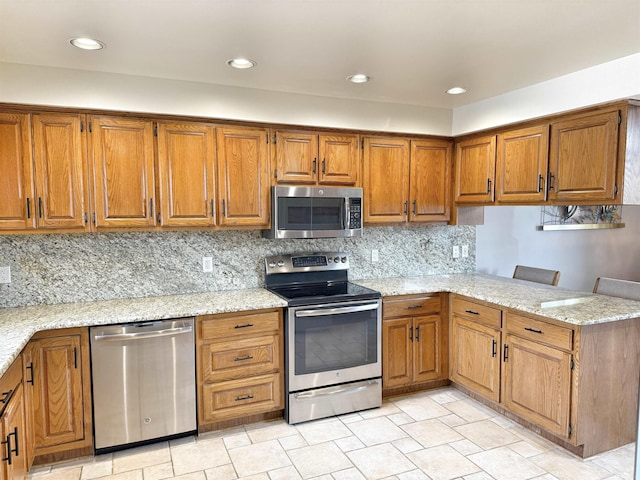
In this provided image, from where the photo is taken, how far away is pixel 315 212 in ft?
10.9

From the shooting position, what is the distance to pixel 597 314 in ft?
8.38

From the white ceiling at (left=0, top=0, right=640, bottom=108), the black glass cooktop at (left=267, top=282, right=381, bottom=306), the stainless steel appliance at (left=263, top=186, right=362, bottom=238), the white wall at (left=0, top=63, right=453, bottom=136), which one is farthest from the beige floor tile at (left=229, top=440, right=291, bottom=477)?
the white ceiling at (left=0, top=0, right=640, bottom=108)

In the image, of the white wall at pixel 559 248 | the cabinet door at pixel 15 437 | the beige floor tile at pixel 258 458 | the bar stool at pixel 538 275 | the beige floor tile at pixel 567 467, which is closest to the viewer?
the cabinet door at pixel 15 437

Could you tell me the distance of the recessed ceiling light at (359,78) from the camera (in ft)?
9.36

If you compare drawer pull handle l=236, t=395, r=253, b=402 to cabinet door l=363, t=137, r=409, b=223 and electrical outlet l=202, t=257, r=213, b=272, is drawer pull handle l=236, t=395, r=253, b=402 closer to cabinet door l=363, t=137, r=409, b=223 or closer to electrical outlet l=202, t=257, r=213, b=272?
electrical outlet l=202, t=257, r=213, b=272

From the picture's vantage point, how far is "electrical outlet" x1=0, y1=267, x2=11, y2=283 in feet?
9.38

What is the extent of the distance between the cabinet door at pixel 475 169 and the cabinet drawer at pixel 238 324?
6.54ft

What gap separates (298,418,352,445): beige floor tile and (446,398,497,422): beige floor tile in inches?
35.1

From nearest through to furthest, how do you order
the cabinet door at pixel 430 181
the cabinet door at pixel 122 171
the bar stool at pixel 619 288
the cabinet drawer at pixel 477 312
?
the cabinet door at pixel 122 171
the bar stool at pixel 619 288
the cabinet drawer at pixel 477 312
the cabinet door at pixel 430 181

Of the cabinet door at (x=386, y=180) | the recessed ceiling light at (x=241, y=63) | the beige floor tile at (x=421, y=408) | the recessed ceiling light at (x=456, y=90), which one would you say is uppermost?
the recessed ceiling light at (x=456, y=90)

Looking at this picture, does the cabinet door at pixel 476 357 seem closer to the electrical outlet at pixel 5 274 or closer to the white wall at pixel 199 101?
the white wall at pixel 199 101

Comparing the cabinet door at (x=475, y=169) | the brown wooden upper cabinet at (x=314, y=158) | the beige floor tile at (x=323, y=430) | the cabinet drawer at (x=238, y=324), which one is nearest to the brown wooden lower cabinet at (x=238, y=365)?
the cabinet drawer at (x=238, y=324)

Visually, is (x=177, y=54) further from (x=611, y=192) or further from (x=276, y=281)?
(x=611, y=192)

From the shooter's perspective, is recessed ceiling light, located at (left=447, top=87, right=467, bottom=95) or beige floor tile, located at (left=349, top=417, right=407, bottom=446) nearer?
beige floor tile, located at (left=349, top=417, right=407, bottom=446)
